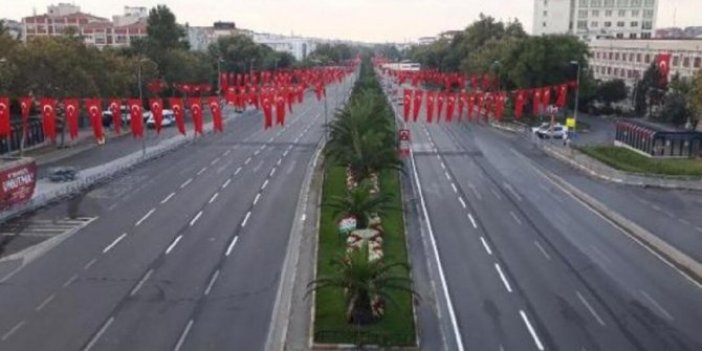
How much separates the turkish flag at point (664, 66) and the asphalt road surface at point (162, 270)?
51999 mm

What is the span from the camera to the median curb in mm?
32688

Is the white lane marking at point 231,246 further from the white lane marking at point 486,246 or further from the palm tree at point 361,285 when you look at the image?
the white lane marking at point 486,246

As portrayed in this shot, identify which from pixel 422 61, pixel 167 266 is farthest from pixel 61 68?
pixel 422 61

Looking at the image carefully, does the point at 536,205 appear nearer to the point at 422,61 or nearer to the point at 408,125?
the point at 408,125

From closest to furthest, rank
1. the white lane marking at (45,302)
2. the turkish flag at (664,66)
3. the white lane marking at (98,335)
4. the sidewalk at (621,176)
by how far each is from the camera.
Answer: the white lane marking at (98,335) < the white lane marking at (45,302) < the sidewalk at (621,176) < the turkish flag at (664,66)

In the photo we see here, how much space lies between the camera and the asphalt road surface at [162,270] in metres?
25.0

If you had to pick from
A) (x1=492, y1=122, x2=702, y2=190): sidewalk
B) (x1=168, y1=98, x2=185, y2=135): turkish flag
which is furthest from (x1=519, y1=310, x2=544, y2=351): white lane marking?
(x1=492, y1=122, x2=702, y2=190): sidewalk

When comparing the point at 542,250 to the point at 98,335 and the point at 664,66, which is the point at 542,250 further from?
the point at 664,66

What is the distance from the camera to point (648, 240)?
37250 millimetres

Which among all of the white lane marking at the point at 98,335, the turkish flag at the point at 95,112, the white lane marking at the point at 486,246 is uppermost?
the turkish flag at the point at 95,112

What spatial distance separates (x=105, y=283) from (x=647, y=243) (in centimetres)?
2567

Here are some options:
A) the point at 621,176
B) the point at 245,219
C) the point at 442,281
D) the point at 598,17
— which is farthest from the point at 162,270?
the point at 598,17

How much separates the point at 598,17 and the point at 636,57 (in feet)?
170

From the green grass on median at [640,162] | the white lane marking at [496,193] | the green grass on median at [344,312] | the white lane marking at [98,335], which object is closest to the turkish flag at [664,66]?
the green grass on median at [640,162]
